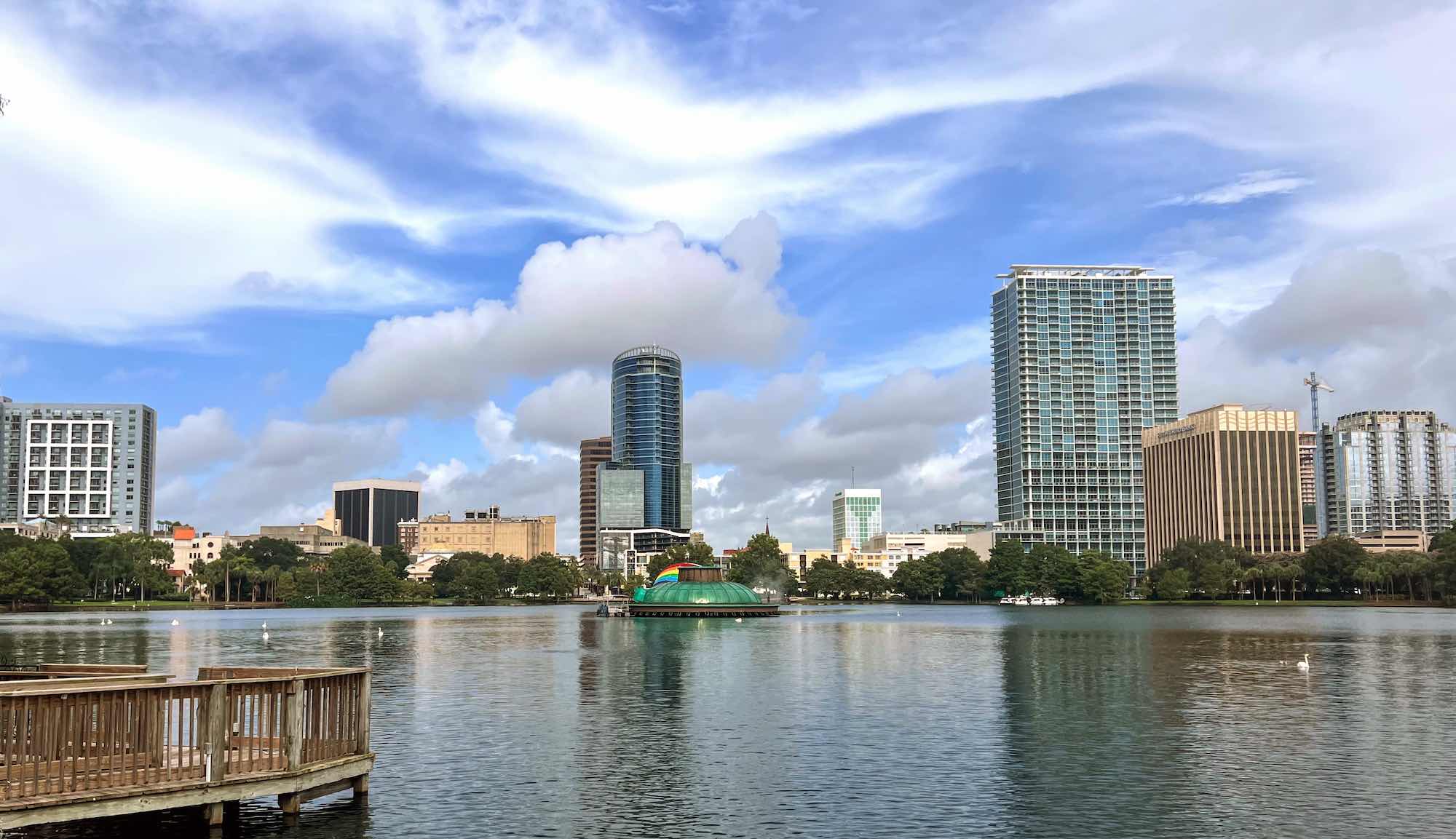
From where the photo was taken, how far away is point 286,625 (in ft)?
649

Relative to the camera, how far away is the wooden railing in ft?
A: 99.6

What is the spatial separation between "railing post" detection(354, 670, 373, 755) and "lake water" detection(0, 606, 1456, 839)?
2058 millimetres

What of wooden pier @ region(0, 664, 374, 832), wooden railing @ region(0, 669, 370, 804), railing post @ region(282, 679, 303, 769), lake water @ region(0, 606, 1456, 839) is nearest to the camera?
wooden pier @ region(0, 664, 374, 832)

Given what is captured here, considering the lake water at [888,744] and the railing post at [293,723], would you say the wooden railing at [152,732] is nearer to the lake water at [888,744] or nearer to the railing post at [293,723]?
the railing post at [293,723]

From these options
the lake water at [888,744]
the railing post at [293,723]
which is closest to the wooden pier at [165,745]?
the railing post at [293,723]

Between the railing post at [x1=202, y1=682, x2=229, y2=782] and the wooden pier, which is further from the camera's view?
the railing post at [x1=202, y1=682, x2=229, y2=782]


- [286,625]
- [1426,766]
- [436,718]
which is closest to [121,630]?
[286,625]

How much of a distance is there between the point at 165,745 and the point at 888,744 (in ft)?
99.6

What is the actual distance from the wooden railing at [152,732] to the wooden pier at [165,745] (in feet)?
0.13

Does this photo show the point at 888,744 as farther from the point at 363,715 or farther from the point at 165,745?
the point at 165,745

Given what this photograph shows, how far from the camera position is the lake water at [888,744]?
3838cm

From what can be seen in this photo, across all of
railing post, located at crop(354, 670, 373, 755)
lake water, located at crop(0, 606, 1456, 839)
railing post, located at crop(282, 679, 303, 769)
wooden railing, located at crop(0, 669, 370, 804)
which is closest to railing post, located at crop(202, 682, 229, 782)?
wooden railing, located at crop(0, 669, 370, 804)

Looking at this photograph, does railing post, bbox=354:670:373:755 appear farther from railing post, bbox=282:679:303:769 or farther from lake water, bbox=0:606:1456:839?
railing post, bbox=282:679:303:769

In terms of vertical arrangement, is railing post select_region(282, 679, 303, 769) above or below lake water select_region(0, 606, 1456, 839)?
above
